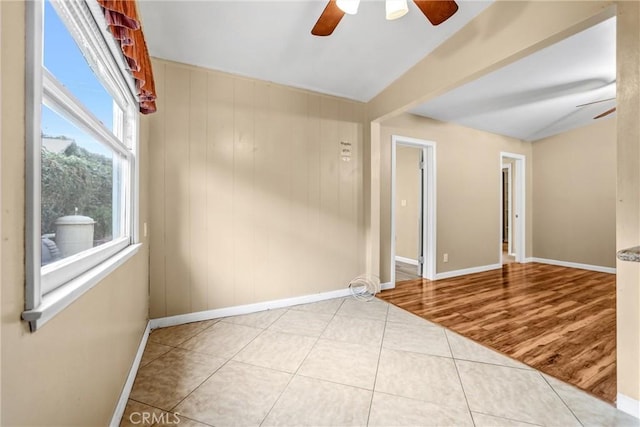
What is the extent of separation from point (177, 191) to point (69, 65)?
4.96 ft

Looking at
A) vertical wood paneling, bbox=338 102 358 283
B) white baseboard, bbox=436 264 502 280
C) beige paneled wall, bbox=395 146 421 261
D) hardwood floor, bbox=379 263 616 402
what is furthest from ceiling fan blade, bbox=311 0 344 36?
beige paneled wall, bbox=395 146 421 261

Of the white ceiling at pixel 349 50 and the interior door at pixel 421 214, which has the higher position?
the white ceiling at pixel 349 50

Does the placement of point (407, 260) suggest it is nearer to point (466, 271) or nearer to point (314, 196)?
point (466, 271)

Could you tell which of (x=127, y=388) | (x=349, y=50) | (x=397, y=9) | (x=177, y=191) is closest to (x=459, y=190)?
(x=349, y=50)

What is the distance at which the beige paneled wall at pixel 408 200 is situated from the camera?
510 centimetres

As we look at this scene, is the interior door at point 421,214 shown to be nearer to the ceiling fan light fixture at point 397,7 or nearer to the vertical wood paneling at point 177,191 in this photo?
the ceiling fan light fixture at point 397,7

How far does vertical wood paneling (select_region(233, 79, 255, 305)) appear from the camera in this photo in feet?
8.54

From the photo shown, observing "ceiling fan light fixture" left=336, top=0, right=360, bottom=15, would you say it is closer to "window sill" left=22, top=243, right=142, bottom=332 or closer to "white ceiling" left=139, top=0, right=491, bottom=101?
"white ceiling" left=139, top=0, right=491, bottom=101

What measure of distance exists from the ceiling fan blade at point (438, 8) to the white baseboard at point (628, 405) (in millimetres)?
2274

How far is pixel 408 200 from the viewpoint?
5.30 meters

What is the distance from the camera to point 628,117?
1354mm

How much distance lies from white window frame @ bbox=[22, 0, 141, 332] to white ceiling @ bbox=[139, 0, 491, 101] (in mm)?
830

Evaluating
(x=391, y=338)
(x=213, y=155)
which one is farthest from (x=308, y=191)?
(x=391, y=338)

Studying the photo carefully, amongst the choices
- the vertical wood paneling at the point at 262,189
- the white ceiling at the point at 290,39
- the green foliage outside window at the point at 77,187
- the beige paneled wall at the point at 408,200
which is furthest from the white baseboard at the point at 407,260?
the green foliage outside window at the point at 77,187
